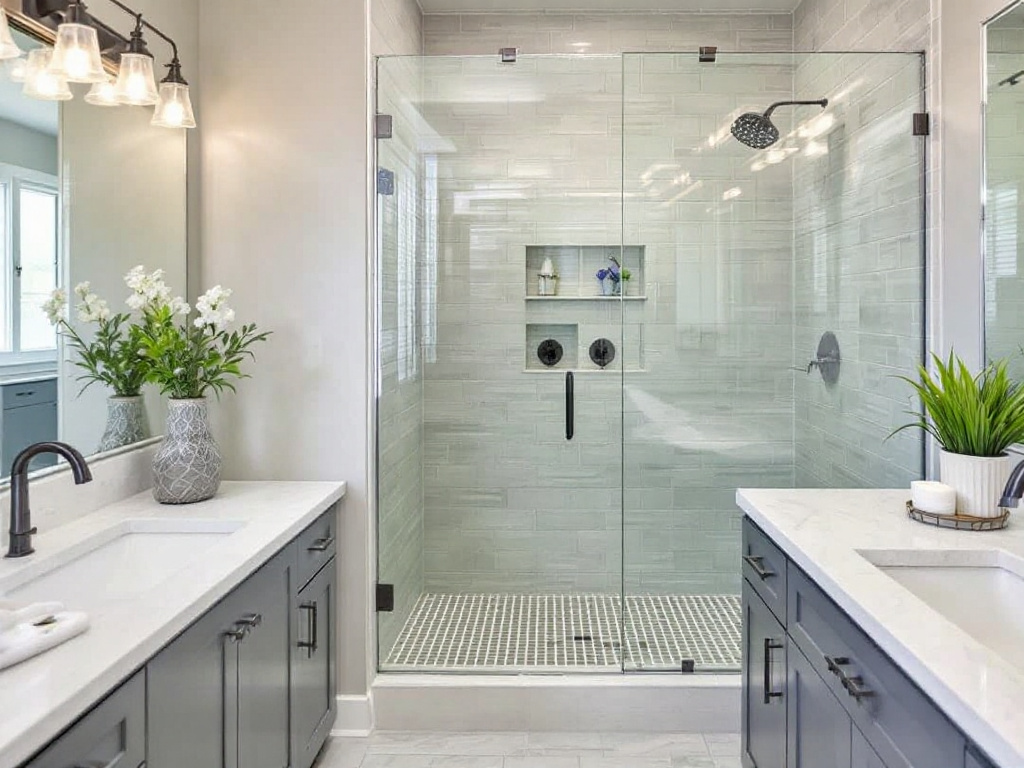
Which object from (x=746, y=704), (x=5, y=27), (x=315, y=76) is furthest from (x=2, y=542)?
(x=746, y=704)

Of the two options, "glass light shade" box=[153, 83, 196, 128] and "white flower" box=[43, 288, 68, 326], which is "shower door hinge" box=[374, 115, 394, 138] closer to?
"glass light shade" box=[153, 83, 196, 128]

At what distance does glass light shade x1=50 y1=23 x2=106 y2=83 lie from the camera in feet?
5.88

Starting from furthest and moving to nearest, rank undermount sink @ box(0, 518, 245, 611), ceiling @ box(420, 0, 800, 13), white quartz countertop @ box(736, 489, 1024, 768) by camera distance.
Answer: ceiling @ box(420, 0, 800, 13) → undermount sink @ box(0, 518, 245, 611) → white quartz countertop @ box(736, 489, 1024, 768)

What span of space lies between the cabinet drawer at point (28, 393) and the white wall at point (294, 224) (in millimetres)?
769

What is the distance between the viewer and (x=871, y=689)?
4.44 feet

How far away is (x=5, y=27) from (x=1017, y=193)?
8.26ft

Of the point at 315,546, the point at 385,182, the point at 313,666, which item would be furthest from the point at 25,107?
the point at 313,666

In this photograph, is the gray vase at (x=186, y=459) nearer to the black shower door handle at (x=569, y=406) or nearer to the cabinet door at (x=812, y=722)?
the black shower door handle at (x=569, y=406)

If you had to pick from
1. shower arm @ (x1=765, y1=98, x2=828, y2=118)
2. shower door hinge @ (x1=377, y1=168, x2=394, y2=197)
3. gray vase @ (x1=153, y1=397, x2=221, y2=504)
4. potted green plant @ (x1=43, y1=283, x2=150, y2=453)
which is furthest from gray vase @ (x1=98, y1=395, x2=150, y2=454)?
Result: shower arm @ (x1=765, y1=98, x2=828, y2=118)

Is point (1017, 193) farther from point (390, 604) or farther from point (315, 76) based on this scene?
point (390, 604)

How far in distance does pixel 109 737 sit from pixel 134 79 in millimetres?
1622

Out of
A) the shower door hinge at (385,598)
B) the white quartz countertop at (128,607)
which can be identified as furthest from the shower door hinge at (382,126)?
the shower door hinge at (385,598)

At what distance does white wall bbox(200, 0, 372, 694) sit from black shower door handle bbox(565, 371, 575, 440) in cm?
96

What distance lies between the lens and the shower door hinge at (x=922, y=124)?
104 inches
